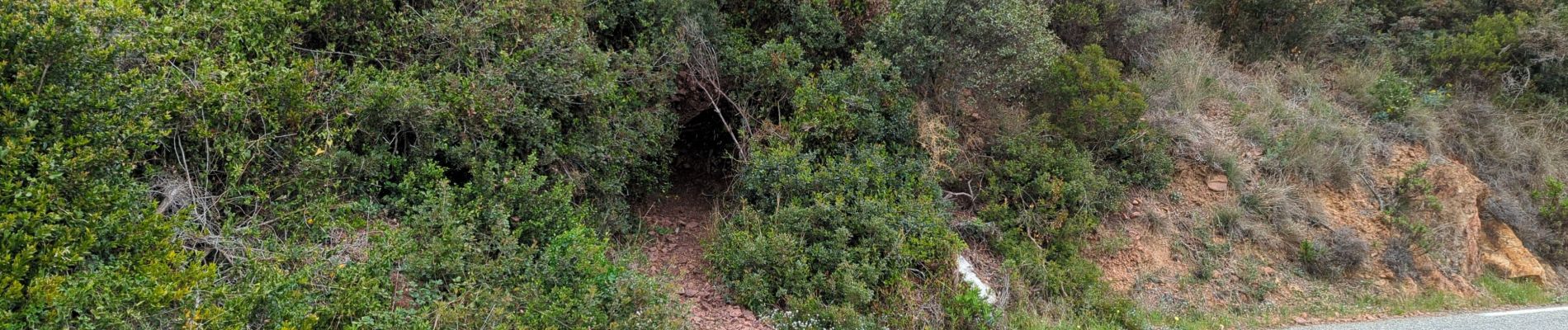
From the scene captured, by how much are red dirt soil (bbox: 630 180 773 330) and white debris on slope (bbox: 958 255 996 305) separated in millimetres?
1996

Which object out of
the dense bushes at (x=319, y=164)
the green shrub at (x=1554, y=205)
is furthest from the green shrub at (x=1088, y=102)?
the green shrub at (x=1554, y=205)

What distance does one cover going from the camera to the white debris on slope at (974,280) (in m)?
7.72

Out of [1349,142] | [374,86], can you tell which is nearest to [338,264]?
[374,86]

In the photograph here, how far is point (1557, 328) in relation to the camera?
8680 millimetres

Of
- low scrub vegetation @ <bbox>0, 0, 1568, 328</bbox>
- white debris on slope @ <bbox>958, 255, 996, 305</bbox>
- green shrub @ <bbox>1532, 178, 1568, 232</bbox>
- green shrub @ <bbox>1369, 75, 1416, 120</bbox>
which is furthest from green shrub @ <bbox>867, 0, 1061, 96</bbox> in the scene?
green shrub @ <bbox>1532, 178, 1568, 232</bbox>

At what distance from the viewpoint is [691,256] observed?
8.59m

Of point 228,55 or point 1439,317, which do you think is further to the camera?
point 1439,317

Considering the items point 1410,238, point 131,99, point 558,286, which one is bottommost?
point 1410,238

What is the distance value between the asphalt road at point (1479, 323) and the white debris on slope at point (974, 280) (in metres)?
3.09

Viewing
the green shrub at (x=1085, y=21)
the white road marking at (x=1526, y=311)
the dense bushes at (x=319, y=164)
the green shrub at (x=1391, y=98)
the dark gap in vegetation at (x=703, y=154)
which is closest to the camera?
the dense bushes at (x=319, y=164)

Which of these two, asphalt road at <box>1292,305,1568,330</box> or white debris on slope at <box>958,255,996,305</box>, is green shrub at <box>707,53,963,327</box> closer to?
white debris on slope at <box>958,255,996,305</box>

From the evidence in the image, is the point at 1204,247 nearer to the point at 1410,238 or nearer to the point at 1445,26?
the point at 1410,238

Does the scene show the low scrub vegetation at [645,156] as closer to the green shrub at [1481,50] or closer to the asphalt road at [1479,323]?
the green shrub at [1481,50]

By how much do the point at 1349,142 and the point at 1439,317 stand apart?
11.3 ft
